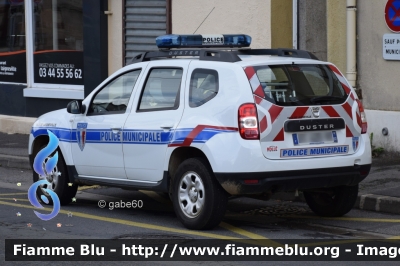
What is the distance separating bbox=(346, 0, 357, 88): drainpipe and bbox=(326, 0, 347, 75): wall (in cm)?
12

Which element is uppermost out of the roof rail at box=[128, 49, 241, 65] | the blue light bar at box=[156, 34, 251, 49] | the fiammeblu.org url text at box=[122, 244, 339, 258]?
the blue light bar at box=[156, 34, 251, 49]

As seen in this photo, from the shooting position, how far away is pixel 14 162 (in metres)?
13.4

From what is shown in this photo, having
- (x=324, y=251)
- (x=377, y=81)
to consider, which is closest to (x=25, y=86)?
(x=377, y=81)

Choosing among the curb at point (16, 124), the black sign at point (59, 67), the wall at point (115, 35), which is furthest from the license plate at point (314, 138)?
the curb at point (16, 124)

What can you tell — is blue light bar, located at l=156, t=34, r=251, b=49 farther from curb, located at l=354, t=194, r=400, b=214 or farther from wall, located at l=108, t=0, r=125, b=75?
wall, located at l=108, t=0, r=125, b=75

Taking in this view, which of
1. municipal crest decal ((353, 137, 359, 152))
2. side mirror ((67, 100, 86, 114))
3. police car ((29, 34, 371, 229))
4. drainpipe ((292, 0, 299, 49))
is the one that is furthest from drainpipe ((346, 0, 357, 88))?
side mirror ((67, 100, 86, 114))

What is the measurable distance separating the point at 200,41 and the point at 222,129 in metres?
1.51

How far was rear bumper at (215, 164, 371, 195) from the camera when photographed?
24.5ft

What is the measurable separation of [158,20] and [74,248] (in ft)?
28.0

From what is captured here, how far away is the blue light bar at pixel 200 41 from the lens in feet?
28.1

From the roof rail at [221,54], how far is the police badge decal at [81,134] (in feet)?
3.10

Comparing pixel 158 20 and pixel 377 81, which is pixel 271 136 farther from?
pixel 158 20

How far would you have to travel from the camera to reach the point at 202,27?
14219mm

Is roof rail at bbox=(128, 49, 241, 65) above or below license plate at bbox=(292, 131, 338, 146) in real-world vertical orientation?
above
